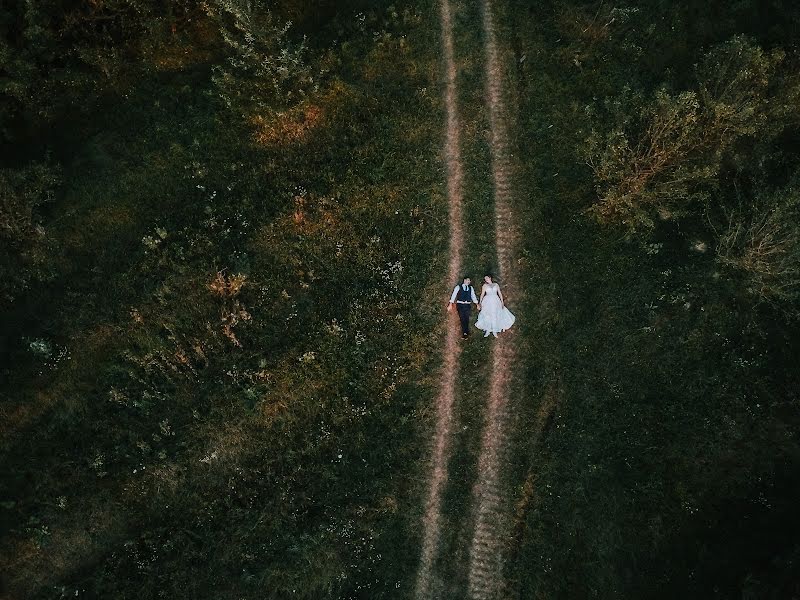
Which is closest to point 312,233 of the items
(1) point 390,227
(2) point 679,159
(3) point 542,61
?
(1) point 390,227

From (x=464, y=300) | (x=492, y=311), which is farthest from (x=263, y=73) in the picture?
(x=492, y=311)

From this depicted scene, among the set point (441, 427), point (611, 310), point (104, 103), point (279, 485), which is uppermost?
point (104, 103)

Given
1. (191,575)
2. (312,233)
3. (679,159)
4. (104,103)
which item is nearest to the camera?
(191,575)

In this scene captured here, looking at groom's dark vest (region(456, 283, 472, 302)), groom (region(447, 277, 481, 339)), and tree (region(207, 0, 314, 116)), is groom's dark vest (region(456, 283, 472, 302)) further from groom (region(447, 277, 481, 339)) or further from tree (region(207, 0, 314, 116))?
tree (region(207, 0, 314, 116))

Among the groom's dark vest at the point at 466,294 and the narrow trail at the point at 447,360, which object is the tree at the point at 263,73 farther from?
the groom's dark vest at the point at 466,294

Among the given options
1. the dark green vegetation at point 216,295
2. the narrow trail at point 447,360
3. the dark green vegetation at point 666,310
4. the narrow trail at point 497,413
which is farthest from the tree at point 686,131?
the dark green vegetation at point 216,295

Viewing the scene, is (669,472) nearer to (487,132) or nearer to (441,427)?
(441,427)

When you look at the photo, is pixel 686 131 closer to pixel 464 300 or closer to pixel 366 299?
pixel 464 300
